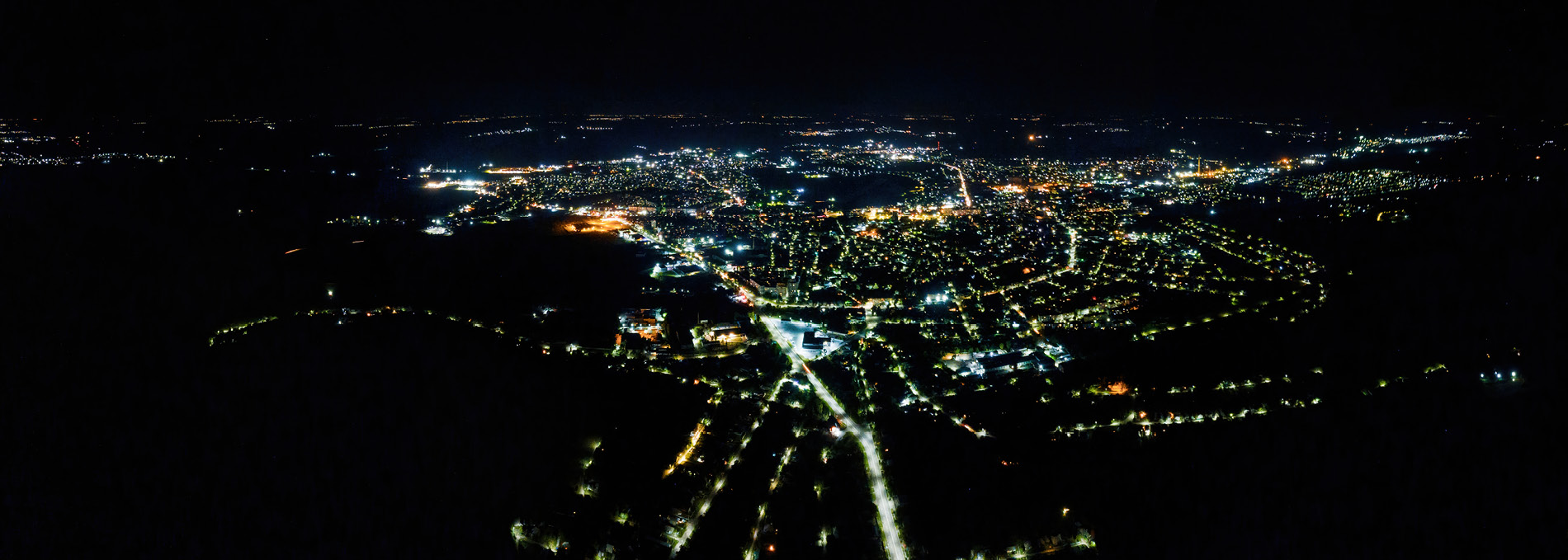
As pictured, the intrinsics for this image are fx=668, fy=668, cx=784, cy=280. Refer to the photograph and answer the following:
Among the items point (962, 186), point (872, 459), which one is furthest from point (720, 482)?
point (962, 186)

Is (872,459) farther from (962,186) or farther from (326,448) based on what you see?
(962,186)

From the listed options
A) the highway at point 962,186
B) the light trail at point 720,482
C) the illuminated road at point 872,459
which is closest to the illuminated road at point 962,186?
the highway at point 962,186

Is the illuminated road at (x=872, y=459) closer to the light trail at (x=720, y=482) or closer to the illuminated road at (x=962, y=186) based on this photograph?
the light trail at (x=720, y=482)

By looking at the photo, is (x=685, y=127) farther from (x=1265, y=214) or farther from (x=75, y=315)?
(x=75, y=315)

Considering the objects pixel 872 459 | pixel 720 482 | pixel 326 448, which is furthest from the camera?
pixel 872 459

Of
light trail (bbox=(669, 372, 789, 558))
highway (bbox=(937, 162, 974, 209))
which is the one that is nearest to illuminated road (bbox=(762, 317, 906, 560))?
light trail (bbox=(669, 372, 789, 558))

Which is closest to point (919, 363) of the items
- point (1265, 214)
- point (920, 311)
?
point (920, 311)

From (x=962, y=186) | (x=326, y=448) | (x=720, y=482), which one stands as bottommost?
(x=720, y=482)

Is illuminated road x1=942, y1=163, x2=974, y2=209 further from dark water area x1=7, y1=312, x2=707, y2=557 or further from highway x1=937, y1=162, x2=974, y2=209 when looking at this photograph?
dark water area x1=7, y1=312, x2=707, y2=557

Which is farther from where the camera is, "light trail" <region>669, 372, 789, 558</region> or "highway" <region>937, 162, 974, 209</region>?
"highway" <region>937, 162, 974, 209</region>
